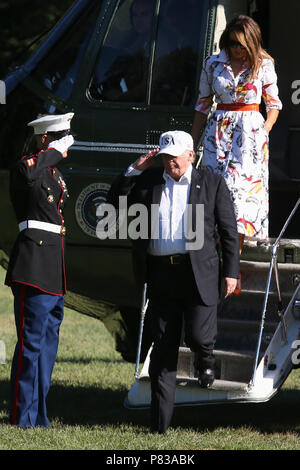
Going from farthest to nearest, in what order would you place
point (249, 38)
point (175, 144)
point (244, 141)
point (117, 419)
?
point (117, 419) → point (244, 141) → point (249, 38) → point (175, 144)

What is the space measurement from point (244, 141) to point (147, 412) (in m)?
2.00

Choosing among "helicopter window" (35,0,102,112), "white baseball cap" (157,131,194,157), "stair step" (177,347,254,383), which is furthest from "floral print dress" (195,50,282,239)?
"helicopter window" (35,0,102,112)

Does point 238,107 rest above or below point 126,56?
below

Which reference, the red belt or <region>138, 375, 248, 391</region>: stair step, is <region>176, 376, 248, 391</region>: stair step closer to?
<region>138, 375, 248, 391</region>: stair step

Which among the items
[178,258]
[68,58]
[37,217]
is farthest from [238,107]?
[68,58]

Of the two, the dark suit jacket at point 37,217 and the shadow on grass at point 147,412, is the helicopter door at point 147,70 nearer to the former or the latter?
the dark suit jacket at point 37,217

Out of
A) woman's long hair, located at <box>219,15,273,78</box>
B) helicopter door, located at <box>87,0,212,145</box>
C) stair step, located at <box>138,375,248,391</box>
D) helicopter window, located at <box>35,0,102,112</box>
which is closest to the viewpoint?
stair step, located at <box>138,375,248,391</box>

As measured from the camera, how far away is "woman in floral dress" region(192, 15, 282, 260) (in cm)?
659

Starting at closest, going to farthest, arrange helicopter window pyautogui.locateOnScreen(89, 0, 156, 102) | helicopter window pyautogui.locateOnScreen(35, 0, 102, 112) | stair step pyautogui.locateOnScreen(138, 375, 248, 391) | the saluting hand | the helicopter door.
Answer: stair step pyautogui.locateOnScreen(138, 375, 248, 391) → the saluting hand → the helicopter door → helicopter window pyautogui.locateOnScreen(89, 0, 156, 102) → helicopter window pyautogui.locateOnScreen(35, 0, 102, 112)

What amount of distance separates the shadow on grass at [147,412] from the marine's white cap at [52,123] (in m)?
1.78

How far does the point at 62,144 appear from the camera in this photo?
6.63 m

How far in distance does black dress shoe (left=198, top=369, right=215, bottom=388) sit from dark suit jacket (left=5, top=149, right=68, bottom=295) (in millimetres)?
1030

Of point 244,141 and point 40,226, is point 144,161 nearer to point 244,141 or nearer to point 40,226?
point 244,141
